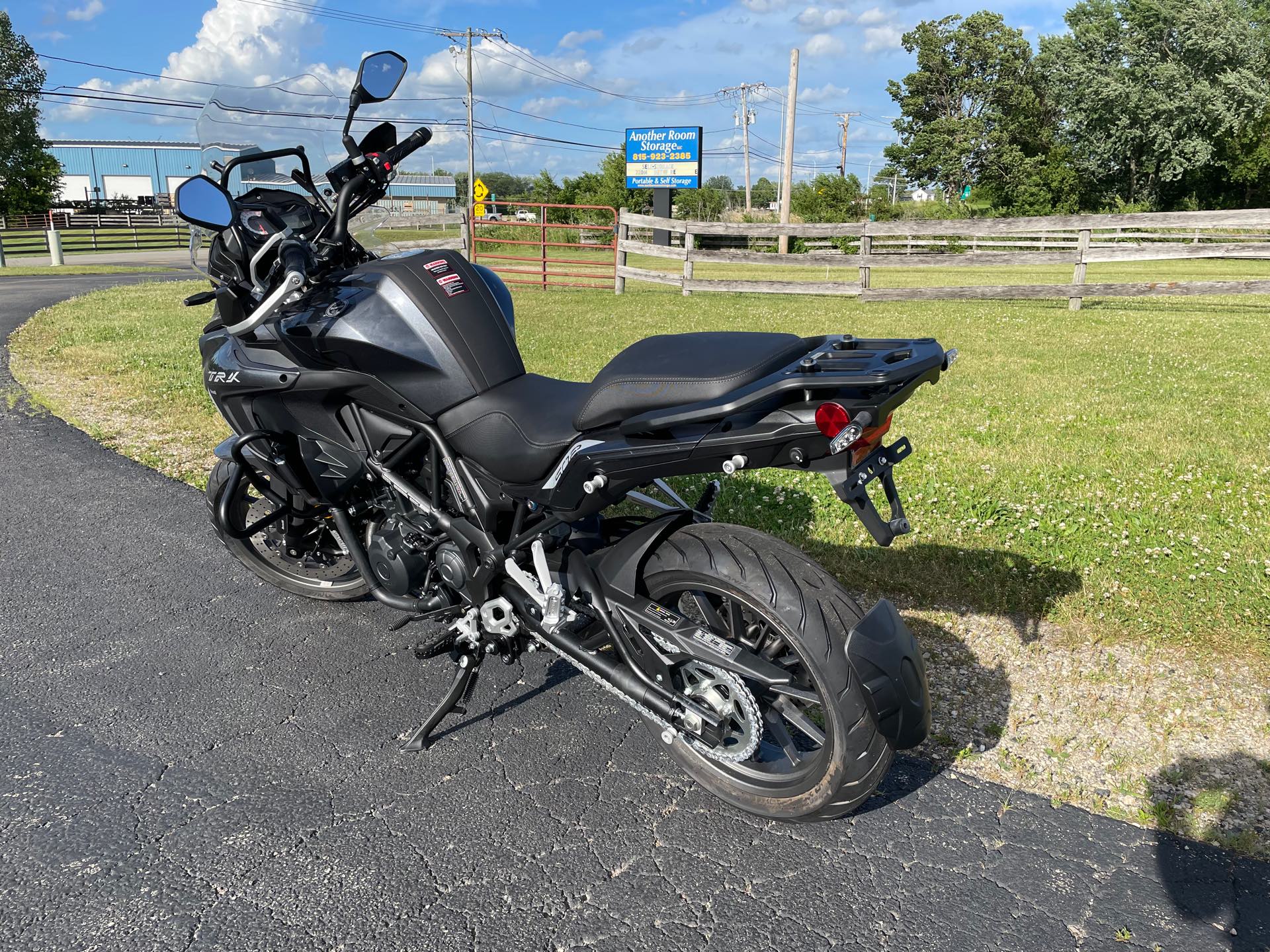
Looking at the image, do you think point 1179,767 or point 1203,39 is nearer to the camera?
point 1179,767

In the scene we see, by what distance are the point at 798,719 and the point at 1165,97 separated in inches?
2013

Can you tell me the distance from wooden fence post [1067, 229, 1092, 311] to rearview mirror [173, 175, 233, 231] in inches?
555

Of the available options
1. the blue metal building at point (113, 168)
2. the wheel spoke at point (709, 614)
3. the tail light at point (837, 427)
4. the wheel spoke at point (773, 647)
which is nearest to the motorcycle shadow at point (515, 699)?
the wheel spoke at point (709, 614)

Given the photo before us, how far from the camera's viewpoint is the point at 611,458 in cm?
243

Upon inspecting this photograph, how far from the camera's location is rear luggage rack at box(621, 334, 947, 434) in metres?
2.08

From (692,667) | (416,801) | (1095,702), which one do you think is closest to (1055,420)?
(1095,702)

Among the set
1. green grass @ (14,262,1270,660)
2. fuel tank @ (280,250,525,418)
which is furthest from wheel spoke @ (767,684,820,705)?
green grass @ (14,262,1270,660)

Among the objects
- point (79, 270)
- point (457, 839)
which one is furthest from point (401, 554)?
point (79, 270)

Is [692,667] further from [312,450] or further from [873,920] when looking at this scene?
[312,450]

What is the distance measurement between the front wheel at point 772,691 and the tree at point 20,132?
5693 centimetres

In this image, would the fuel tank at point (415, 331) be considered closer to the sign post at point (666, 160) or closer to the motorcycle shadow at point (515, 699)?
the motorcycle shadow at point (515, 699)

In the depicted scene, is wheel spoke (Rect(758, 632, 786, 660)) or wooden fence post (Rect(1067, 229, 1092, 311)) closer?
wheel spoke (Rect(758, 632, 786, 660))

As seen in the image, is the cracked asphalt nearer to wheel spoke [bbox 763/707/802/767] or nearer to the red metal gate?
wheel spoke [bbox 763/707/802/767]

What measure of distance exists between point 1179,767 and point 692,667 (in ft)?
5.12
